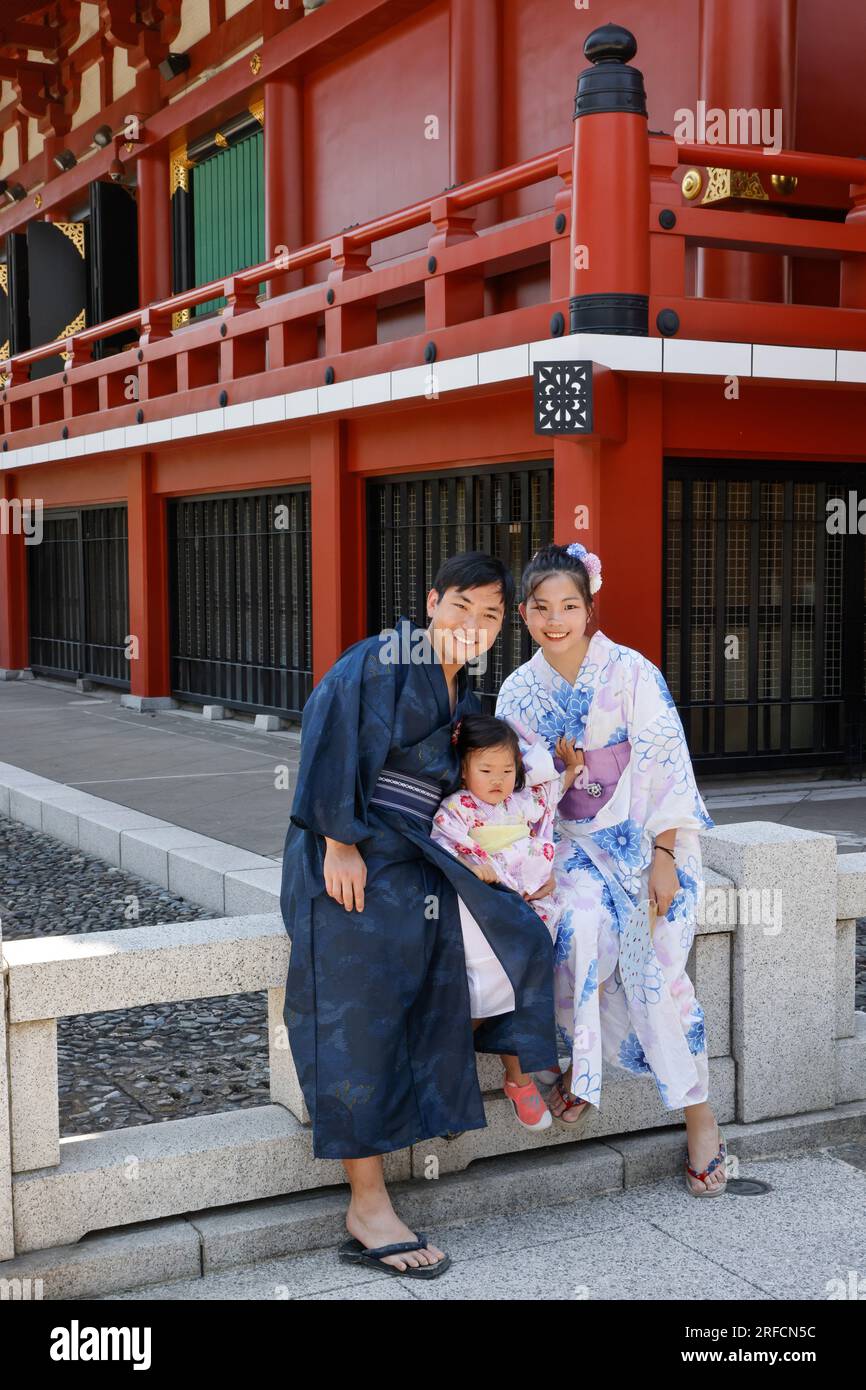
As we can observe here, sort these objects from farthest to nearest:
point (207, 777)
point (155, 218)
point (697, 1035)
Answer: point (155, 218), point (207, 777), point (697, 1035)

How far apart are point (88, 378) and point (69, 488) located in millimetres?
2277

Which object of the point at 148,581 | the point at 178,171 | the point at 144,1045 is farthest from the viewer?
the point at 178,171

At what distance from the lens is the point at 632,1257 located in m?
3.38

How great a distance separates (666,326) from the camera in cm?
806

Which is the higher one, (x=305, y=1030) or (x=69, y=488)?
(x=69, y=488)

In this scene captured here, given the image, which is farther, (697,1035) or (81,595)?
(81,595)

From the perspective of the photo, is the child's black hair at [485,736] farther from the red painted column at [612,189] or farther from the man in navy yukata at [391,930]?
the red painted column at [612,189]

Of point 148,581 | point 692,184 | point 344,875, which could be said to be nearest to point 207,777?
point 692,184

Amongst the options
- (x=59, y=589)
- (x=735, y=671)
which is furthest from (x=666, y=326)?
(x=59, y=589)

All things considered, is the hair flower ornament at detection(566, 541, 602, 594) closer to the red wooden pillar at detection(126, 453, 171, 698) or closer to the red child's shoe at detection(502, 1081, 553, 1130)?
the red child's shoe at detection(502, 1081, 553, 1130)

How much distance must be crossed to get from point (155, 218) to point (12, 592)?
5759mm

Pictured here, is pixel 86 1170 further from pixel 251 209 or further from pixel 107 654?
pixel 107 654

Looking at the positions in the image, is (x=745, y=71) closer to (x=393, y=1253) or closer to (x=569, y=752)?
(x=569, y=752)

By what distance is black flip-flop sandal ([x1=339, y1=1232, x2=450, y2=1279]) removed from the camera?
327 cm
